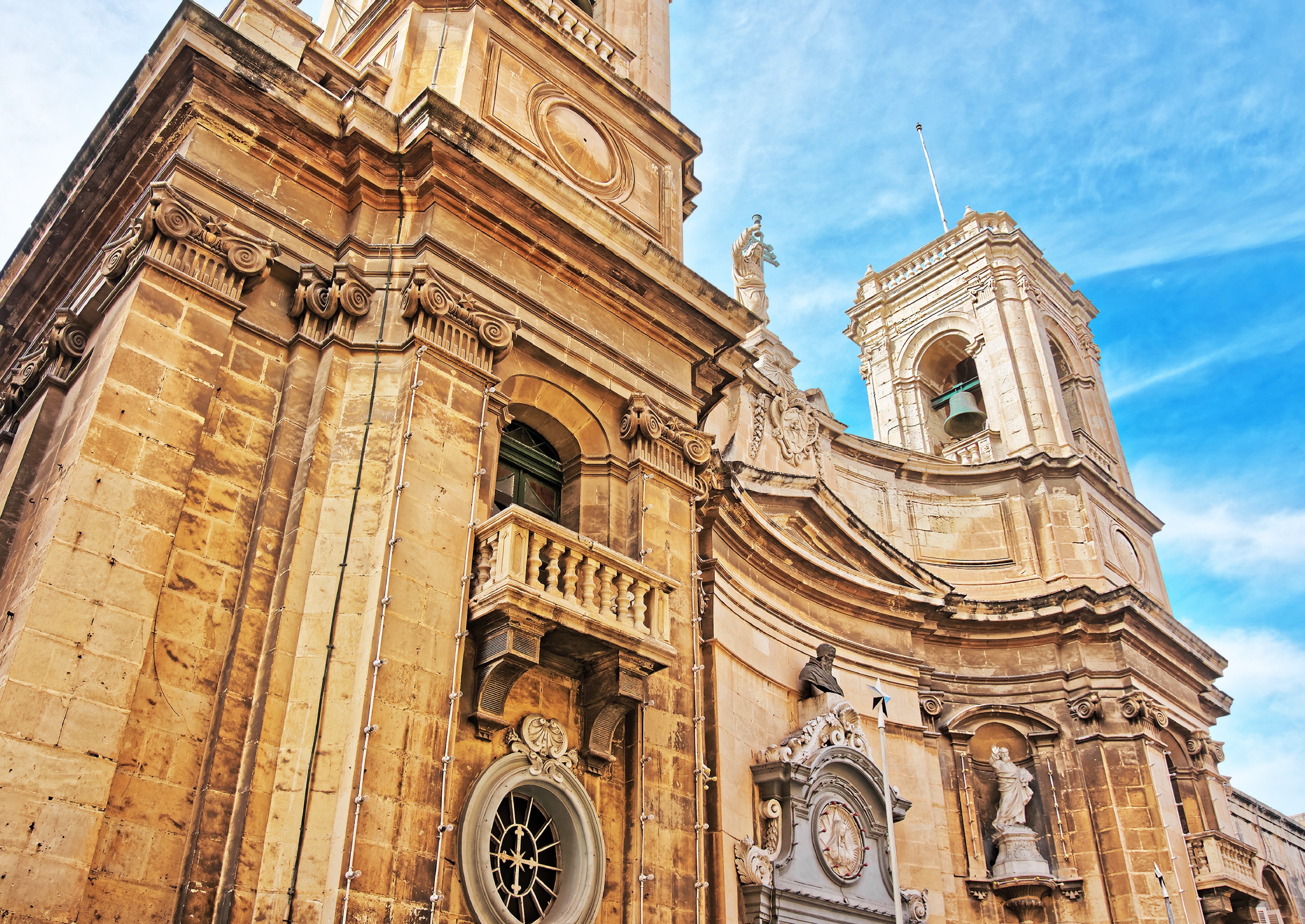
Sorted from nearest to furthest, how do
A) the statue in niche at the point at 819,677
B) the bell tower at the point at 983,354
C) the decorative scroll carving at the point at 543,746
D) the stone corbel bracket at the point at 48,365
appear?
the decorative scroll carving at the point at 543,746, the stone corbel bracket at the point at 48,365, the statue in niche at the point at 819,677, the bell tower at the point at 983,354

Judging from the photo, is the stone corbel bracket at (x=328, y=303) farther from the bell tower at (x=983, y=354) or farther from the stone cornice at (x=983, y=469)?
the bell tower at (x=983, y=354)

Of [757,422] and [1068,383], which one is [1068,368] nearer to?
[1068,383]

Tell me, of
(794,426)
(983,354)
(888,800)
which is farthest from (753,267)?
(888,800)

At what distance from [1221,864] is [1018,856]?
3472 mm

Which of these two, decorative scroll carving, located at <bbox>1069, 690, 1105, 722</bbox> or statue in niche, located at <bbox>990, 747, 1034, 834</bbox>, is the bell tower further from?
statue in niche, located at <bbox>990, 747, 1034, 834</bbox>

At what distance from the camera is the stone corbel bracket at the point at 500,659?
9.16 meters

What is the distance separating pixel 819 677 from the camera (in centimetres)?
1616

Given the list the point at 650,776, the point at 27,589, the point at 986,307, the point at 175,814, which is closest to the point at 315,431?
the point at 27,589

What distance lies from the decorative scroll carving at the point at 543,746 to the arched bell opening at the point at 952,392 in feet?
55.1

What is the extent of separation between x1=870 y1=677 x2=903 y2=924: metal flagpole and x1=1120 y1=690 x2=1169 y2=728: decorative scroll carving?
135 inches

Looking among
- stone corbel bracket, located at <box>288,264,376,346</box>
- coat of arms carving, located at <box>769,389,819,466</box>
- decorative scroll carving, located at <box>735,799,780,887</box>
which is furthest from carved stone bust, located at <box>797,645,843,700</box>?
stone corbel bracket, located at <box>288,264,376,346</box>

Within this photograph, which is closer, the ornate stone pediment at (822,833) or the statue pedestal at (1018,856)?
the ornate stone pediment at (822,833)

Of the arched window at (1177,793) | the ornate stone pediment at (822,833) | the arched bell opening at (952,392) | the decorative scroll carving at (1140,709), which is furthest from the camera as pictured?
the arched bell opening at (952,392)

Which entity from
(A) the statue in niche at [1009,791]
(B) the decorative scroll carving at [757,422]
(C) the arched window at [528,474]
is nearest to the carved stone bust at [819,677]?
(B) the decorative scroll carving at [757,422]
